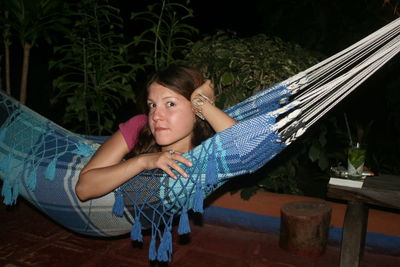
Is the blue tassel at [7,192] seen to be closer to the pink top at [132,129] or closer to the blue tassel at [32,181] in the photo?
the blue tassel at [32,181]

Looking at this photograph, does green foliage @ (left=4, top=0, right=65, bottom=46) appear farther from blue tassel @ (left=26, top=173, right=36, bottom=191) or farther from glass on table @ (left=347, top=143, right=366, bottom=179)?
glass on table @ (left=347, top=143, right=366, bottom=179)

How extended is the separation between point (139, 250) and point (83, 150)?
769 millimetres

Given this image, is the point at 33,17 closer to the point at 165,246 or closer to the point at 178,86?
the point at 178,86

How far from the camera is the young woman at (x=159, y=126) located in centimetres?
Answer: 128

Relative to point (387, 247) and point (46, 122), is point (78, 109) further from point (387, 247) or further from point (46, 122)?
point (387, 247)

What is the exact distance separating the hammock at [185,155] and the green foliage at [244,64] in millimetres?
621

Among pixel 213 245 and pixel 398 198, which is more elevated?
pixel 398 198

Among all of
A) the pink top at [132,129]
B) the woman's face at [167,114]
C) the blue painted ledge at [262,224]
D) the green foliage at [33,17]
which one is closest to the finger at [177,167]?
the woman's face at [167,114]

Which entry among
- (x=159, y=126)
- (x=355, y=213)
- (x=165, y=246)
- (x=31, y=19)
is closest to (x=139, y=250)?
(x=165, y=246)

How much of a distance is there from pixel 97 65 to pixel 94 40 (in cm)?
19

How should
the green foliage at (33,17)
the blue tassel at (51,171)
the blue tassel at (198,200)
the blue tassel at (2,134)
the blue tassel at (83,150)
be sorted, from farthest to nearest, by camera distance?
the green foliage at (33,17) < the blue tassel at (2,134) < the blue tassel at (83,150) < the blue tassel at (51,171) < the blue tassel at (198,200)

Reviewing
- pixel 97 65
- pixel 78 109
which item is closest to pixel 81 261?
pixel 78 109

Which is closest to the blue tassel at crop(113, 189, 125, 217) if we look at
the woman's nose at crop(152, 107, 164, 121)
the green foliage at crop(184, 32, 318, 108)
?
the woman's nose at crop(152, 107, 164, 121)

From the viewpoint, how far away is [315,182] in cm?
339
